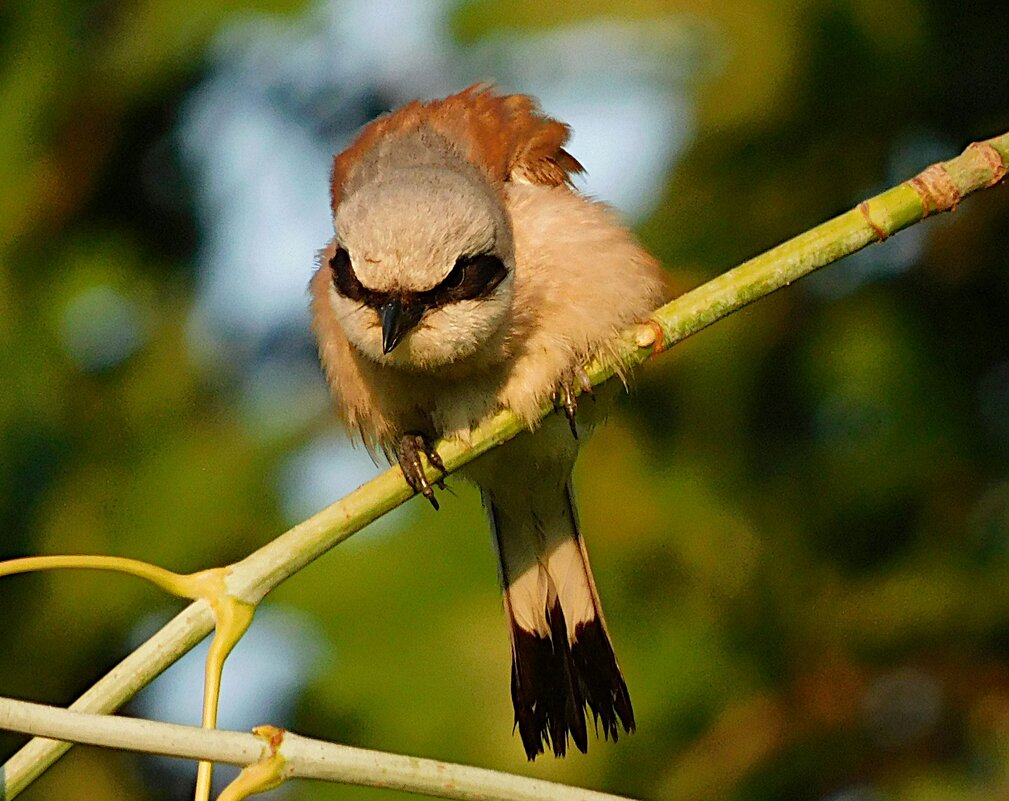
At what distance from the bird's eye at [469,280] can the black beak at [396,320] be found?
6 centimetres

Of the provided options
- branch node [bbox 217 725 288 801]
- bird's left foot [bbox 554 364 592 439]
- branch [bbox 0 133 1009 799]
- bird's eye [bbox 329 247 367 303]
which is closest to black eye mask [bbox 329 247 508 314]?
bird's eye [bbox 329 247 367 303]

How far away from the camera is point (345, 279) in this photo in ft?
9.03

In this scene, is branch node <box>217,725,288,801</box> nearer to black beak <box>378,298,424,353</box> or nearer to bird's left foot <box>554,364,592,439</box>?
black beak <box>378,298,424,353</box>

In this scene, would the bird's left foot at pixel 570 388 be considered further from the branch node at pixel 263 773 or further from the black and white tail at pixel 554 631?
the branch node at pixel 263 773

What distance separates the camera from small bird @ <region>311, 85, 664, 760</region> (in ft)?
8.84

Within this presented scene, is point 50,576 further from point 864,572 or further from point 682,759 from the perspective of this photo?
point 864,572

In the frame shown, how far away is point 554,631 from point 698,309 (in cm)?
122

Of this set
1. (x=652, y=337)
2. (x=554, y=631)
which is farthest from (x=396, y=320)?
(x=554, y=631)

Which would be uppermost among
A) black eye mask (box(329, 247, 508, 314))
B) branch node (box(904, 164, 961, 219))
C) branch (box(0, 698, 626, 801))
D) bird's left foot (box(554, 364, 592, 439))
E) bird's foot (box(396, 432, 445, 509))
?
black eye mask (box(329, 247, 508, 314))

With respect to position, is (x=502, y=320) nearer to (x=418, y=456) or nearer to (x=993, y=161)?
(x=418, y=456)

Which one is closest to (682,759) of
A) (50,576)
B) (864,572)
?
(864,572)

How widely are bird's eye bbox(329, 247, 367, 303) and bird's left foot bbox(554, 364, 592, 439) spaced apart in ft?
1.42

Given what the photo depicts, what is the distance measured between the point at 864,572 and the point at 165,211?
6.89 feet

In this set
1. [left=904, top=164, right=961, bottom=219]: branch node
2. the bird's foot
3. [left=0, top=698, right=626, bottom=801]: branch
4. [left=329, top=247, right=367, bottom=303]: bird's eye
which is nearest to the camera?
[left=0, top=698, right=626, bottom=801]: branch
